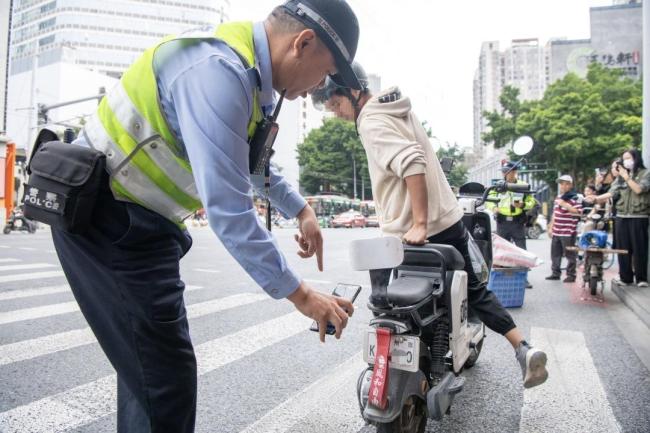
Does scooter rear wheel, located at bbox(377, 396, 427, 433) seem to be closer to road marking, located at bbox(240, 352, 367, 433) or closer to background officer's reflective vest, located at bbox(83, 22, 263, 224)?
road marking, located at bbox(240, 352, 367, 433)

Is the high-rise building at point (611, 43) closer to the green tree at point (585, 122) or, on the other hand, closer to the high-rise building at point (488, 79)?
the green tree at point (585, 122)

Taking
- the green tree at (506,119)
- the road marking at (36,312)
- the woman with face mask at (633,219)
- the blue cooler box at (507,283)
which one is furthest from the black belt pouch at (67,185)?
the green tree at (506,119)

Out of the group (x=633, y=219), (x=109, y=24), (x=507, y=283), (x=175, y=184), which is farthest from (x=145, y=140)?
(x=109, y=24)

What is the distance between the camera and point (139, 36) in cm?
9900

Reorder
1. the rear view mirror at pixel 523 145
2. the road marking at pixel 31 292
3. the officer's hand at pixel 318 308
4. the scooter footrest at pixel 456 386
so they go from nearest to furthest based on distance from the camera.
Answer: the officer's hand at pixel 318 308 → the scooter footrest at pixel 456 386 → the rear view mirror at pixel 523 145 → the road marking at pixel 31 292

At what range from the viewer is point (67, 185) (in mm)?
1334

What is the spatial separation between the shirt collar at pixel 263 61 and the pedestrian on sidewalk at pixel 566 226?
7820 mm

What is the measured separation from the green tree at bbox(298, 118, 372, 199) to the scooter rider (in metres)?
46.9

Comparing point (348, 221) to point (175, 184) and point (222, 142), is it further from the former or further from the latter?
point (222, 142)

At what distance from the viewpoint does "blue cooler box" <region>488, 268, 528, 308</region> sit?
5449 mm

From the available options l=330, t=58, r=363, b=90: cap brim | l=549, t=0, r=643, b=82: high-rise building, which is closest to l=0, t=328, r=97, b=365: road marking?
l=330, t=58, r=363, b=90: cap brim

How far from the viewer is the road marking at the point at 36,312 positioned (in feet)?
15.5

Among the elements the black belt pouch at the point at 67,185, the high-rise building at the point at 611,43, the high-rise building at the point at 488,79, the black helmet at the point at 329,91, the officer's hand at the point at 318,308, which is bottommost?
the officer's hand at the point at 318,308

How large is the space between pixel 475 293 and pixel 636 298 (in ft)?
13.6
